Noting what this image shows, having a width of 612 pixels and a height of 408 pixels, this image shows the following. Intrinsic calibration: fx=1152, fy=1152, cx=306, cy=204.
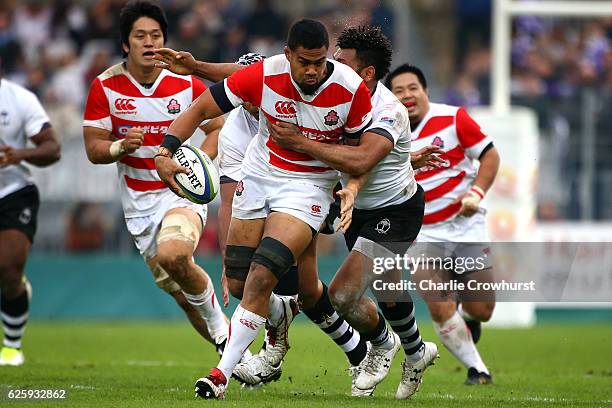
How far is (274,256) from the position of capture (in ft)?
25.2

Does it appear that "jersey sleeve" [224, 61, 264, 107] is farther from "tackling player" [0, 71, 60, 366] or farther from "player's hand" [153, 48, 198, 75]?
"tackling player" [0, 71, 60, 366]

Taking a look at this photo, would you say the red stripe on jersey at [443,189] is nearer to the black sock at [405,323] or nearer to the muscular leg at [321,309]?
the muscular leg at [321,309]

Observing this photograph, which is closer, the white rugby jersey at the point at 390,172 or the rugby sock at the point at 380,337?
the white rugby jersey at the point at 390,172

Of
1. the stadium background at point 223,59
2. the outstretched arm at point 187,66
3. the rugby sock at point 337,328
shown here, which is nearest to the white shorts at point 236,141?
the outstretched arm at point 187,66

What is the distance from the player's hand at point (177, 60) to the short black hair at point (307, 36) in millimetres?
1104

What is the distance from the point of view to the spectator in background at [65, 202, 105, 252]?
1775 centimetres

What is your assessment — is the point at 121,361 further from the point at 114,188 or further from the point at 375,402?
the point at 114,188

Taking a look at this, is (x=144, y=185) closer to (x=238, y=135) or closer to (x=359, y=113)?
(x=238, y=135)

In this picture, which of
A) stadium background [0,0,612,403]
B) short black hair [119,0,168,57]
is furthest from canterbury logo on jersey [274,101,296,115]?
stadium background [0,0,612,403]

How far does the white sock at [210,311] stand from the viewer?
9289 millimetres

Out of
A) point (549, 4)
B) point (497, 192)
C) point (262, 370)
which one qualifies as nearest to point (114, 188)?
point (497, 192)

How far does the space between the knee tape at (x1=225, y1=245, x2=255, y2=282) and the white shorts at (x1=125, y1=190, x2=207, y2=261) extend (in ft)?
4.43

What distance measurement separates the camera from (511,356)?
13.1 meters

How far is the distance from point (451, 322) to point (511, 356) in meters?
3.36
